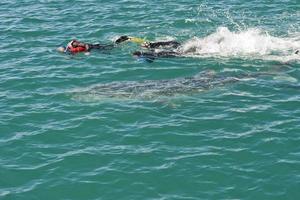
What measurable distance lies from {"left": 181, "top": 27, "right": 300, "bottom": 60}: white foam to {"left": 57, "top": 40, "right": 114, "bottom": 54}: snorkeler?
3.85 meters

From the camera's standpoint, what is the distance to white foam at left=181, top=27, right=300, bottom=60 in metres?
27.9

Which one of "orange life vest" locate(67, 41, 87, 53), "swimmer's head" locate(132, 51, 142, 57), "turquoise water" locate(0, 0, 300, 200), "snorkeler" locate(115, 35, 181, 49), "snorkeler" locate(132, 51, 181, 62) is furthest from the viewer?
"snorkeler" locate(115, 35, 181, 49)

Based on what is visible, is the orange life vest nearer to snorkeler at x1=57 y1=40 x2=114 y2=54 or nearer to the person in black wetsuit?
snorkeler at x1=57 y1=40 x2=114 y2=54

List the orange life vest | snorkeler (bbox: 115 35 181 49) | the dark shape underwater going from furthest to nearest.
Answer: snorkeler (bbox: 115 35 181 49), the orange life vest, the dark shape underwater

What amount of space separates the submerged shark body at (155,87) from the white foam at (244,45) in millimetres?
2956

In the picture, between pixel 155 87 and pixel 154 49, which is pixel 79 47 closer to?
pixel 154 49

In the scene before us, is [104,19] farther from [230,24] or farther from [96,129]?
[96,129]

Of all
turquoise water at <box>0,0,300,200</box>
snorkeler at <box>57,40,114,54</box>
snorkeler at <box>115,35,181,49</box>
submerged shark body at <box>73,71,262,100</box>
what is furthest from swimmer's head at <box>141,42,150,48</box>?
submerged shark body at <box>73,71,262,100</box>

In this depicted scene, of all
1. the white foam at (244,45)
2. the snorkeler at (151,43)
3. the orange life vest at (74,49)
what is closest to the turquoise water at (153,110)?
the white foam at (244,45)

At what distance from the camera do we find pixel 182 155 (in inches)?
758

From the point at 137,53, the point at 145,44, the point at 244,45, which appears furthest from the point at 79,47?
the point at 244,45

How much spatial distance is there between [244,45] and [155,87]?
22.2 feet

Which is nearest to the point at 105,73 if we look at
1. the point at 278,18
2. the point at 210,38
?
the point at 210,38

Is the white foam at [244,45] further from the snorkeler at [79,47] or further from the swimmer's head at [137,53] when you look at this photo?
the snorkeler at [79,47]
